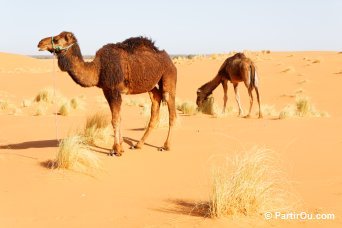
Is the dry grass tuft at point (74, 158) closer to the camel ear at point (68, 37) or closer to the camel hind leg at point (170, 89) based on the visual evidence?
the camel ear at point (68, 37)

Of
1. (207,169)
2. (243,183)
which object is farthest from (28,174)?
(243,183)

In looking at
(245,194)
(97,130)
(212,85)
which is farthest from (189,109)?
(245,194)

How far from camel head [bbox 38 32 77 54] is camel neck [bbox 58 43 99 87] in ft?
0.31

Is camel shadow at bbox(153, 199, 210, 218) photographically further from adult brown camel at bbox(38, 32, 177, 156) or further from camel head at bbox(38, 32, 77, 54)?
camel head at bbox(38, 32, 77, 54)

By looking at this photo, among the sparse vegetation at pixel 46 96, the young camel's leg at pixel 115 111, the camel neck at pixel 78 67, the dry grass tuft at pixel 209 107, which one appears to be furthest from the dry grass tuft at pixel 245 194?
the sparse vegetation at pixel 46 96

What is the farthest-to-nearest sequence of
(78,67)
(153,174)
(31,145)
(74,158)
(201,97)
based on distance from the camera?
(201,97)
(31,145)
(78,67)
(153,174)
(74,158)

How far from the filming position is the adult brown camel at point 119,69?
8.73 meters

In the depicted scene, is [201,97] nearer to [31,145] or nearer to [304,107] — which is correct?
[304,107]

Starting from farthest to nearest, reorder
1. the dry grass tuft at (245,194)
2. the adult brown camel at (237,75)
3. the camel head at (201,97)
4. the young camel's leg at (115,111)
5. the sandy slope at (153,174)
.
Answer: the camel head at (201,97) < the adult brown camel at (237,75) < the young camel's leg at (115,111) < the sandy slope at (153,174) < the dry grass tuft at (245,194)

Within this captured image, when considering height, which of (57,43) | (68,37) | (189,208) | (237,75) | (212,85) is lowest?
(189,208)

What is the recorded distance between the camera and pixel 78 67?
8.88 m

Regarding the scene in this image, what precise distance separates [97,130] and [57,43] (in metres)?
2.43

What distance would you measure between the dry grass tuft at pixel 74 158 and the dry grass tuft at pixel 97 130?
1690mm

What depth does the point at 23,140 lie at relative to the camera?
36.2 feet
